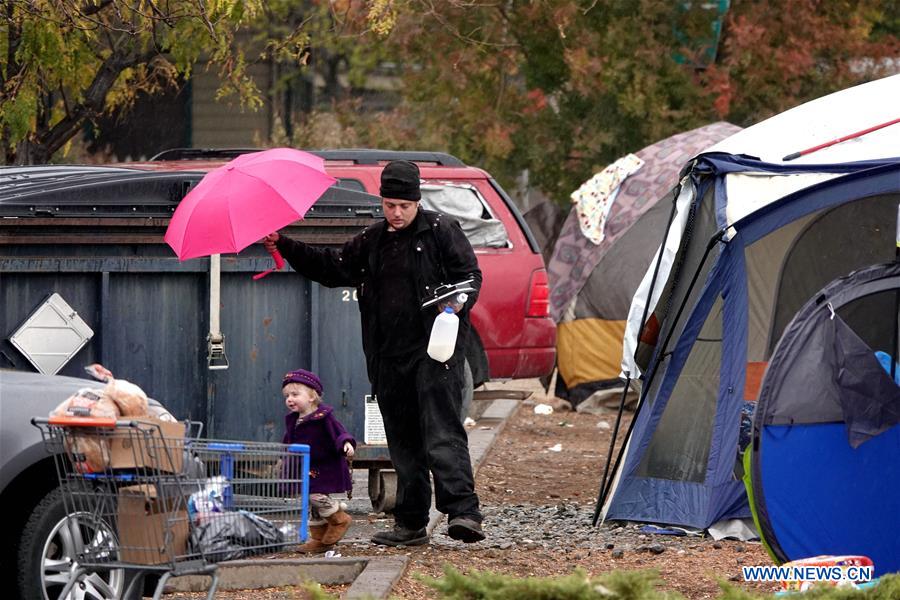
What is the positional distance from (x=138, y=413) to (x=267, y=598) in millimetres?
1944

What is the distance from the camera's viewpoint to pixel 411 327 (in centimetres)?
816

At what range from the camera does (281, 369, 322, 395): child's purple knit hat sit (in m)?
8.15

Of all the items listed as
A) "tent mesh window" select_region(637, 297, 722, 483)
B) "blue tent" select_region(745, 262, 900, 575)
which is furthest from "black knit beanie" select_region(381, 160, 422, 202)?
"tent mesh window" select_region(637, 297, 722, 483)

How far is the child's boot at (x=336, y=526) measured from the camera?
8.14 meters

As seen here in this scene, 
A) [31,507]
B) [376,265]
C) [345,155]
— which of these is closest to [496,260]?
[345,155]

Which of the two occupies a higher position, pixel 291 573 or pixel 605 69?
pixel 605 69

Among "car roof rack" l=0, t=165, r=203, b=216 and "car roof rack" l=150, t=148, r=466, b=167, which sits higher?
"car roof rack" l=0, t=165, r=203, b=216

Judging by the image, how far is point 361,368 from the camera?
358 inches

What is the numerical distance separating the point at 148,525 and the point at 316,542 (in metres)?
2.88

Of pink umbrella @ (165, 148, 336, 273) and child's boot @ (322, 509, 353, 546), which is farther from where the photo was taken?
child's boot @ (322, 509, 353, 546)

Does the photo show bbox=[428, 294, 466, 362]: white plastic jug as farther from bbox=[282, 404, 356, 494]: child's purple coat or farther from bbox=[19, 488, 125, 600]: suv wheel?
bbox=[19, 488, 125, 600]: suv wheel

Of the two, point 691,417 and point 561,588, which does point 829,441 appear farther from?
point 561,588

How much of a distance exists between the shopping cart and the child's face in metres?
2.28

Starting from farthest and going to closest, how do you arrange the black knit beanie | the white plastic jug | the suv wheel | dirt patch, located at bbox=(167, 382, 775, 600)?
the black knit beanie < the white plastic jug < dirt patch, located at bbox=(167, 382, 775, 600) < the suv wheel
